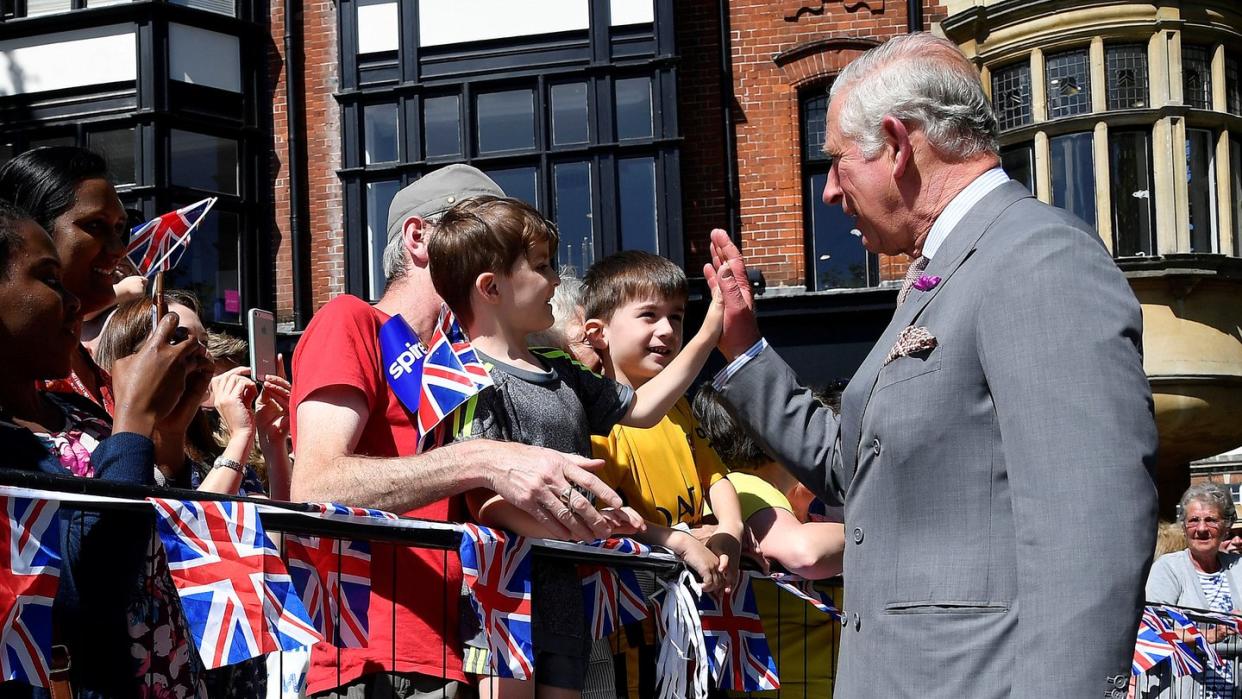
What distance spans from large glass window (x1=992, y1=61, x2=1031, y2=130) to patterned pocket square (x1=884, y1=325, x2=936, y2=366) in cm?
1332

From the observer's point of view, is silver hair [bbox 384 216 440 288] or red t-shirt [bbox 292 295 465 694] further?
silver hair [bbox 384 216 440 288]

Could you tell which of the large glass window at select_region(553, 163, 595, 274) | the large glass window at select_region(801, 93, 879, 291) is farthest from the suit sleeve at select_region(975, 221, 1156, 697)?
the large glass window at select_region(553, 163, 595, 274)

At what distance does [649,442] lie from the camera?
14.4ft

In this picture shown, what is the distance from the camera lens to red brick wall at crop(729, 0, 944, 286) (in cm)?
1510

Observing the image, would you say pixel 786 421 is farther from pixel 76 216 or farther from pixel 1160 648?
pixel 1160 648

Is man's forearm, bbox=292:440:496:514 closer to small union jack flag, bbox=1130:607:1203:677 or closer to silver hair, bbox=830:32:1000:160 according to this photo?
silver hair, bbox=830:32:1000:160

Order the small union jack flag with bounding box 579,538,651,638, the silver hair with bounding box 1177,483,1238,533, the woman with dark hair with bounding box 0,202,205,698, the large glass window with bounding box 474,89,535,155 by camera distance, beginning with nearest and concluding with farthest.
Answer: the woman with dark hair with bounding box 0,202,205,698
the small union jack flag with bounding box 579,538,651,638
the silver hair with bounding box 1177,483,1238,533
the large glass window with bounding box 474,89,535,155

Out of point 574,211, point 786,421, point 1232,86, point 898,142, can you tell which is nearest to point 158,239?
point 786,421

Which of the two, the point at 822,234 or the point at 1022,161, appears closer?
the point at 1022,161

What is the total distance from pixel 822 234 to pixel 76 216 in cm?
1242

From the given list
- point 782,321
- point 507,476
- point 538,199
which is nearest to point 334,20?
point 538,199

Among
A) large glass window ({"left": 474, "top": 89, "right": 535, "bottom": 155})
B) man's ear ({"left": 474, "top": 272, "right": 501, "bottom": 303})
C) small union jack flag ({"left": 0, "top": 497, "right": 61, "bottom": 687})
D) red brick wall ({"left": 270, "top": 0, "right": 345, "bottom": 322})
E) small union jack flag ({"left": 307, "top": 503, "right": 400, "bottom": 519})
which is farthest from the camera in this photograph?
red brick wall ({"left": 270, "top": 0, "right": 345, "bottom": 322})

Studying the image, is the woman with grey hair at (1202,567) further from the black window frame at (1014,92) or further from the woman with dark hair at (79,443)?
the black window frame at (1014,92)

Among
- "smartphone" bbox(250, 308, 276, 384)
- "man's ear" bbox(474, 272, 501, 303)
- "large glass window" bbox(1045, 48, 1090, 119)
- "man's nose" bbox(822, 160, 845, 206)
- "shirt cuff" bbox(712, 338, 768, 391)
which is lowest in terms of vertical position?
"shirt cuff" bbox(712, 338, 768, 391)
